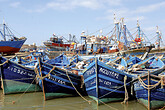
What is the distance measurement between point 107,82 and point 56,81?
3.49 meters

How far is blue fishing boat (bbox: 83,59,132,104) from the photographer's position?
29.2ft

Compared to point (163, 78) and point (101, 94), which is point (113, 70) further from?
point (163, 78)

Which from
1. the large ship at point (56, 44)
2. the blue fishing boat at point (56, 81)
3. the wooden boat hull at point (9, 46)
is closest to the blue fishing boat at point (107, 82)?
the blue fishing boat at point (56, 81)

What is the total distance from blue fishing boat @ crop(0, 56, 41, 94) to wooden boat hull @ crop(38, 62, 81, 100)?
180 cm

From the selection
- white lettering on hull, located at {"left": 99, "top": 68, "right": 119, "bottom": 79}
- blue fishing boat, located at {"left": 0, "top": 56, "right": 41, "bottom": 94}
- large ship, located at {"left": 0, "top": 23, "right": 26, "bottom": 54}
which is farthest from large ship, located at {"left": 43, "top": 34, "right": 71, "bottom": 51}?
white lettering on hull, located at {"left": 99, "top": 68, "right": 119, "bottom": 79}

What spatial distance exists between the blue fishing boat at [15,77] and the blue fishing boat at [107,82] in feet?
16.6

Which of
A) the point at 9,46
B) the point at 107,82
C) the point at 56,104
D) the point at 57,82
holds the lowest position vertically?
the point at 56,104

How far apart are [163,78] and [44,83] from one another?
6954 millimetres

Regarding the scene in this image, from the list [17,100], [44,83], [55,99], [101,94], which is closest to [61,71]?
[44,83]

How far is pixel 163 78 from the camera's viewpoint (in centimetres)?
786

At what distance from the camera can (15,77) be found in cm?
1227

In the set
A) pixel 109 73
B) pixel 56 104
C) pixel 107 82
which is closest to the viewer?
pixel 109 73

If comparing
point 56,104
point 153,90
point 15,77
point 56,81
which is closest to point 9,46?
point 15,77

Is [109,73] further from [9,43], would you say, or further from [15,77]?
[9,43]
